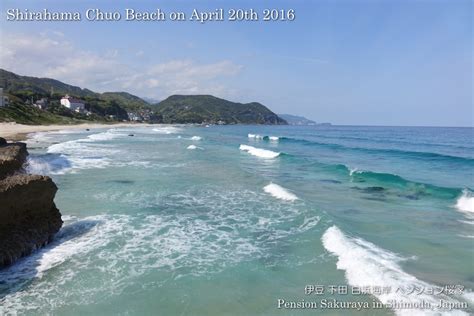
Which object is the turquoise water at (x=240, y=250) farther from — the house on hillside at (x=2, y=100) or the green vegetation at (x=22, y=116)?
the house on hillside at (x=2, y=100)

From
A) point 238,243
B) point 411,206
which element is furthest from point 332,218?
point 411,206

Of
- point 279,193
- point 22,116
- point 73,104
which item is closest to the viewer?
point 279,193

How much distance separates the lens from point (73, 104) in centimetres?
12825

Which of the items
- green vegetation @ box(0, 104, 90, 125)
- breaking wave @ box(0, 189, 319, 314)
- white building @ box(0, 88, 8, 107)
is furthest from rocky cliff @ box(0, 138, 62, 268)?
white building @ box(0, 88, 8, 107)

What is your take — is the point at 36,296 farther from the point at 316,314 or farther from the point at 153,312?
the point at 316,314

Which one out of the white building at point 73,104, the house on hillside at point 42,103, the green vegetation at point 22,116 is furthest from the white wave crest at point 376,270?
the white building at point 73,104

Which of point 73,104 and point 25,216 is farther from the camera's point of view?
point 73,104

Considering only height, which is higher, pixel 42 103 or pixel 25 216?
pixel 42 103

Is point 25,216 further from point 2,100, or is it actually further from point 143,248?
point 2,100

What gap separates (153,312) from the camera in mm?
7324

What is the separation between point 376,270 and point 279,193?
949cm

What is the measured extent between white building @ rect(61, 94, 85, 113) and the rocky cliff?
411 ft

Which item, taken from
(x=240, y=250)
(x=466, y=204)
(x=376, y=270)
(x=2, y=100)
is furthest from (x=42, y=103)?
(x=376, y=270)

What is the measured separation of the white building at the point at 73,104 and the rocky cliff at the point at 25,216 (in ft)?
411
